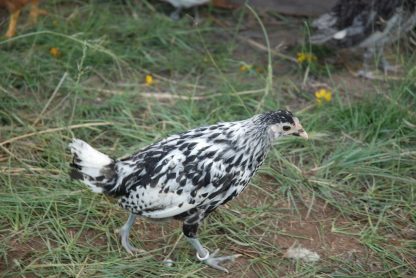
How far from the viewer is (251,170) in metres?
3.08

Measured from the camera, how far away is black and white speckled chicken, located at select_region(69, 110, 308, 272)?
296 cm

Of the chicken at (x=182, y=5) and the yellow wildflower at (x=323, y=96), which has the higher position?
the chicken at (x=182, y=5)

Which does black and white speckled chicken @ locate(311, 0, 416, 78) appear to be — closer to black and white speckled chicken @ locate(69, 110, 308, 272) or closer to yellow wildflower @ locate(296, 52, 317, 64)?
yellow wildflower @ locate(296, 52, 317, 64)

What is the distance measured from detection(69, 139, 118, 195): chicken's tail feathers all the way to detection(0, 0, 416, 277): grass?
0.40m

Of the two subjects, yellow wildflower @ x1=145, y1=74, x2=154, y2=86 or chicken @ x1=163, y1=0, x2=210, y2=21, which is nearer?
yellow wildflower @ x1=145, y1=74, x2=154, y2=86

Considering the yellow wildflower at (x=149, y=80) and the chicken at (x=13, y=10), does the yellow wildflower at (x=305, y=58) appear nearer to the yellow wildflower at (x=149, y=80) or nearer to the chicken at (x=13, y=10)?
the yellow wildflower at (x=149, y=80)

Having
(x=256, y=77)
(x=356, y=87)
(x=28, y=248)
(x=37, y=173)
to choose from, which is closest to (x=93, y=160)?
(x=28, y=248)

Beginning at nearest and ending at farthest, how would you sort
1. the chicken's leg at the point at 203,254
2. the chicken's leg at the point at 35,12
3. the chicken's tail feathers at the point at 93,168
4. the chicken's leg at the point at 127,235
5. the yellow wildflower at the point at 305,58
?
the chicken's tail feathers at the point at 93,168 → the chicken's leg at the point at 203,254 → the chicken's leg at the point at 127,235 → the yellow wildflower at the point at 305,58 → the chicken's leg at the point at 35,12

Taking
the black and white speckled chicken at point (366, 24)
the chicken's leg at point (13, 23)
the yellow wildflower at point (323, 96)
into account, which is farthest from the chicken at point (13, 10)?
the yellow wildflower at point (323, 96)

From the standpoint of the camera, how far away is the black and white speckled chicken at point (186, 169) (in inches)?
116

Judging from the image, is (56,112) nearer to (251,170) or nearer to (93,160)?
(93,160)

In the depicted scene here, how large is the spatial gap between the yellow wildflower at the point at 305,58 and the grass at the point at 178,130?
0.45 ft

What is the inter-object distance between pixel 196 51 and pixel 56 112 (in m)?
1.44

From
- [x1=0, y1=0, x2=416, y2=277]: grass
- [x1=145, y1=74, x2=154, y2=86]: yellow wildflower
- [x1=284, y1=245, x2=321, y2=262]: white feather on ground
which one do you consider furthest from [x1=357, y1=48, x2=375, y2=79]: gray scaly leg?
[x1=284, y1=245, x2=321, y2=262]: white feather on ground
